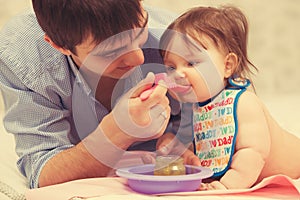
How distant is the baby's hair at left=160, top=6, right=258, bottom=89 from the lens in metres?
1.11

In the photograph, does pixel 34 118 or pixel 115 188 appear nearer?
pixel 115 188

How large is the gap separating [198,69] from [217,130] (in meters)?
0.12

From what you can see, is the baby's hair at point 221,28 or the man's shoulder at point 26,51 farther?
the man's shoulder at point 26,51

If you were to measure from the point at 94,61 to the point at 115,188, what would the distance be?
26 cm

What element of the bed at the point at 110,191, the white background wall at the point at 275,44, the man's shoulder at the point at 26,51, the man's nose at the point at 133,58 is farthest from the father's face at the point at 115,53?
the white background wall at the point at 275,44

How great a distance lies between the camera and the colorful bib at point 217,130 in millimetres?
1074

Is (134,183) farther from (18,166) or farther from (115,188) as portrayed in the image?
(18,166)

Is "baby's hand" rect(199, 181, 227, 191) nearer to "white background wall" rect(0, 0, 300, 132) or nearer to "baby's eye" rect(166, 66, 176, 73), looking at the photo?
"baby's eye" rect(166, 66, 176, 73)

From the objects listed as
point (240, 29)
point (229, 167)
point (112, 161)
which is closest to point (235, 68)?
point (240, 29)

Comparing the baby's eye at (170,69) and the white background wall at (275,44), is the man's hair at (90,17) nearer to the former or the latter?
the baby's eye at (170,69)

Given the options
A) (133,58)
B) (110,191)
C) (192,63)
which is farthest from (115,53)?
(110,191)

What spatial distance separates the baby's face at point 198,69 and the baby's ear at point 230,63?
1cm

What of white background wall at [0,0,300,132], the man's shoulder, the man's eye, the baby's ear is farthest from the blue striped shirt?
white background wall at [0,0,300,132]

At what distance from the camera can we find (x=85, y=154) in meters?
1.11
